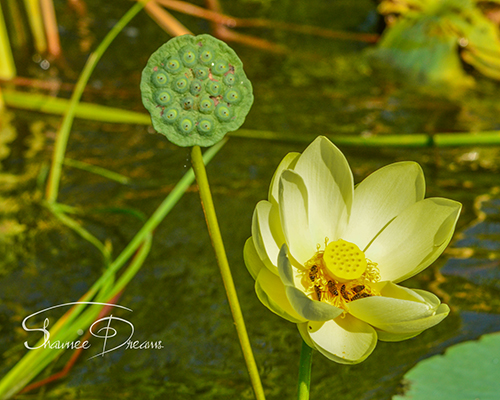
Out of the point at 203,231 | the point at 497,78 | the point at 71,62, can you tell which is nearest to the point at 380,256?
the point at 203,231

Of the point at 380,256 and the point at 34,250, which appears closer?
the point at 380,256

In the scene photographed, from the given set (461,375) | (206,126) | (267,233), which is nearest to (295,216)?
(267,233)

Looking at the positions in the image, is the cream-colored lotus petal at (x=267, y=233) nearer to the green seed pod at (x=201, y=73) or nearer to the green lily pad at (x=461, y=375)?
the green seed pod at (x=201, y=73)

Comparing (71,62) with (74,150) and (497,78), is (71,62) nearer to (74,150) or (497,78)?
(74,150)

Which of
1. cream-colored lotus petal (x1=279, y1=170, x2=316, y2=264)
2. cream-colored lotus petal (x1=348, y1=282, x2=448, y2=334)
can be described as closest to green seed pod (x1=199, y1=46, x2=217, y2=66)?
cream-colored lotus petal (x1=279, y1=170, x2=316, y2=264)

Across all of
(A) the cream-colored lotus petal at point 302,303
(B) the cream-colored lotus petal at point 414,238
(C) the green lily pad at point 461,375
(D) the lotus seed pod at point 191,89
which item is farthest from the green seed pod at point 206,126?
(C) the green lily pad at point 461,375

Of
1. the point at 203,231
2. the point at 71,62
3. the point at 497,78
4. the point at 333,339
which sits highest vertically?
the point at 71,62
